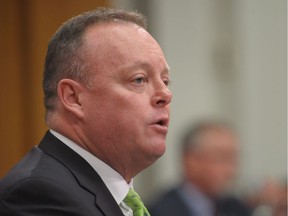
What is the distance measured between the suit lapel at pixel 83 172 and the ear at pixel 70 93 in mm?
93

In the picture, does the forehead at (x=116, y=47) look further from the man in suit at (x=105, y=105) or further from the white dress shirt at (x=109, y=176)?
the white dress shirt at (x=109, y=176)

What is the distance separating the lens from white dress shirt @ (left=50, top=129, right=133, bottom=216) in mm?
1835

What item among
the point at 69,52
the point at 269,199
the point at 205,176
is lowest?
the point at 269,199

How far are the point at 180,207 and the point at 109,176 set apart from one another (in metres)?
2.06

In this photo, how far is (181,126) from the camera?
16.4ft

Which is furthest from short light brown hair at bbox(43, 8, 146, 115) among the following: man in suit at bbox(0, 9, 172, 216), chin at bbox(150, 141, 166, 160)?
chin at bbox(150, 141, 166, 160)

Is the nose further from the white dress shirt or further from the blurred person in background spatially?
the blurred person in background

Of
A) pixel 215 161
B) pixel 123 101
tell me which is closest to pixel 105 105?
pixel 123 101

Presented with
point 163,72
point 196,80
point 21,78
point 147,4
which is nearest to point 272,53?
point 196,80

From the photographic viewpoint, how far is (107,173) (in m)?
1.85

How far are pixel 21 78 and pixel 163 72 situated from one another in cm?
230

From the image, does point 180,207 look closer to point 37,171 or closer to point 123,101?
point 123,101

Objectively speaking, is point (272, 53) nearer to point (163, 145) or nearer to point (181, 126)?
point (181, 126)

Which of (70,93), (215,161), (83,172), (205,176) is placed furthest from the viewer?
(215,161)
